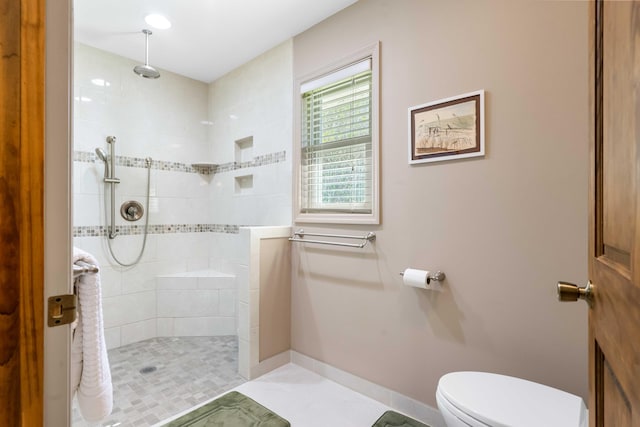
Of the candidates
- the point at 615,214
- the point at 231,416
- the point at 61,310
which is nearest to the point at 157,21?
the point at 61,310

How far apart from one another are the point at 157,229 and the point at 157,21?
179 cm

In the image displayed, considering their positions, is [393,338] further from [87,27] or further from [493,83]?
[87,27]

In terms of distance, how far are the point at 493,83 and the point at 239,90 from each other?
2305 millimetres

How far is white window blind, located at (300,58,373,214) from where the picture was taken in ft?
6.70

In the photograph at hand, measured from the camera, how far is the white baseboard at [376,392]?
171 centimetres

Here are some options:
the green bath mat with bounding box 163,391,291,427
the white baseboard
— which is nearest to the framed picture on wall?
the white baseboard

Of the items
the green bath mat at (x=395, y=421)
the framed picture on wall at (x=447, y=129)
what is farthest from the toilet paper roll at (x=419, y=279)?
the green bath mat at (x=395, y=421)

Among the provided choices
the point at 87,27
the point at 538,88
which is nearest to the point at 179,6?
the point at 87,27

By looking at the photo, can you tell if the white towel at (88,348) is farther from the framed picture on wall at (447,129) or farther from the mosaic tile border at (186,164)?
the mosaic tile border at (186,164)

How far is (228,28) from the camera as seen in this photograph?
93.5 inches

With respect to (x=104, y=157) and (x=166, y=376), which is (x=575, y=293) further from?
(x=104, y=157)

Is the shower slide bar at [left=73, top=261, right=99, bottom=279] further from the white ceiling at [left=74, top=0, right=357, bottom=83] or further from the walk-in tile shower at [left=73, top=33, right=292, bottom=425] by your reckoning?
the white ceiling at [left=74, top=0, right=357, bottom=83]

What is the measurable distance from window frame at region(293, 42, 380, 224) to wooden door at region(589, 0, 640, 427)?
1276 millimetres

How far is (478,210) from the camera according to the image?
1548 mm
